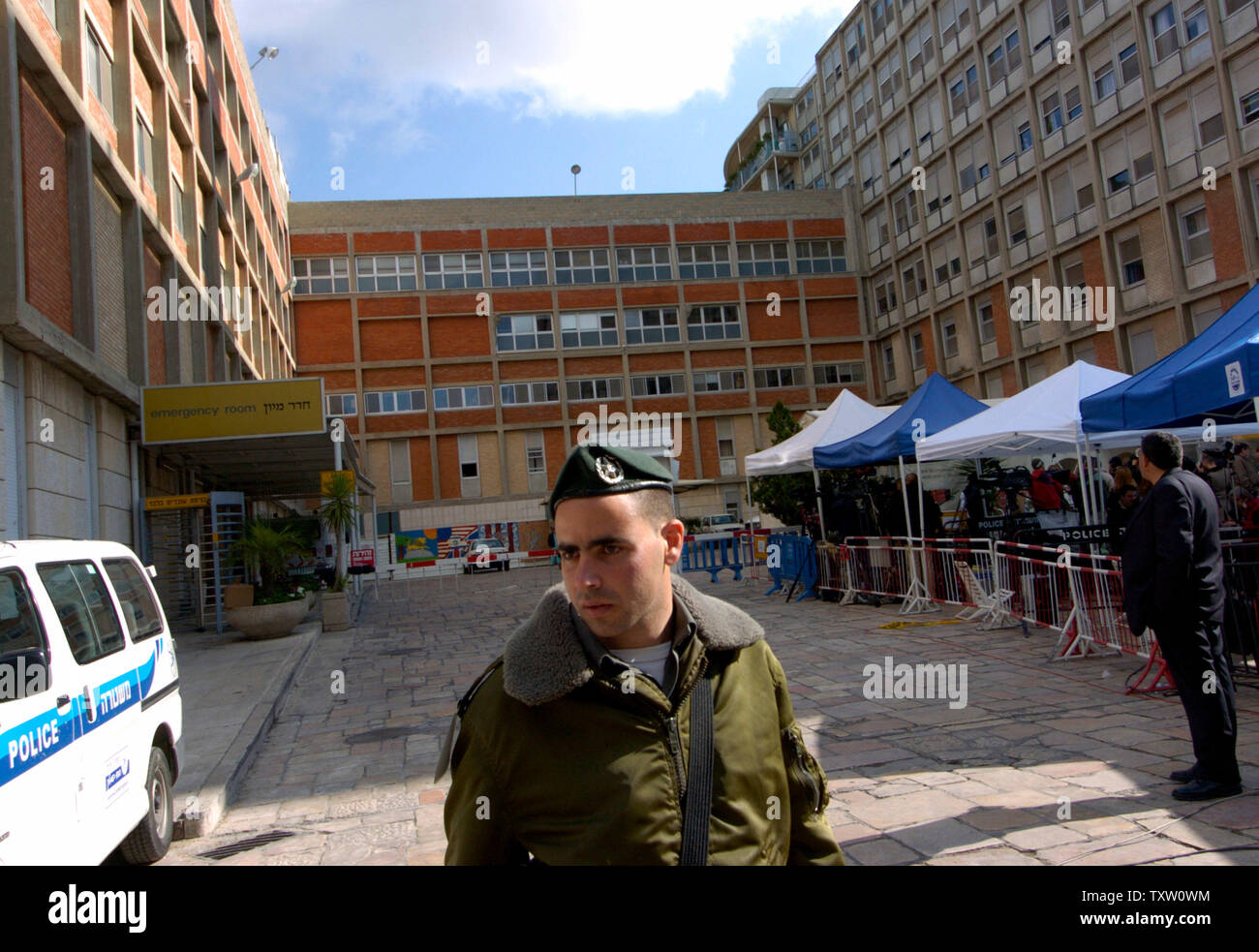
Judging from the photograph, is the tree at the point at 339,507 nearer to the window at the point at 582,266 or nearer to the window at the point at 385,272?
the window at the point at 385,272

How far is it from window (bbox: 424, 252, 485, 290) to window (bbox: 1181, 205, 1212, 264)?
31.0m

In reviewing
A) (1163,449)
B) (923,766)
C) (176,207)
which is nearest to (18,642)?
(923,766)

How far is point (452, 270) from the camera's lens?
4603 centimetres

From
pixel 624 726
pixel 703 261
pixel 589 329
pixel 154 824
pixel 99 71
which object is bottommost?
pixel 154 824

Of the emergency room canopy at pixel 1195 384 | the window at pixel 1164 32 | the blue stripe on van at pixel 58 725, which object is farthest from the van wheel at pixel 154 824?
the window at pixel 1164 32

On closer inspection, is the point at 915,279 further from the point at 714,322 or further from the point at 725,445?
the point at 725,445

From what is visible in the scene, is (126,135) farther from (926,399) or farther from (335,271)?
(335,271)

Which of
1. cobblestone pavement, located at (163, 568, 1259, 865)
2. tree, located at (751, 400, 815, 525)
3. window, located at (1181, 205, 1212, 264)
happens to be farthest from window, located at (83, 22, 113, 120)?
window, located at (1181, 205, 1212, 264)

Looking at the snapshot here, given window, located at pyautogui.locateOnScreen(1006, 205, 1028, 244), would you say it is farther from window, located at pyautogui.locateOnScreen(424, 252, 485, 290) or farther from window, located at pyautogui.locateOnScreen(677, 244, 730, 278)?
window, located at pyautogui.locateOnScreen(424, 252, 485, 290)

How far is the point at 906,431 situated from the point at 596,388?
33.5m

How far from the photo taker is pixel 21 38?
10914mm

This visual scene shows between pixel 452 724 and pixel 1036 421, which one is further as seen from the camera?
pixel 1036 421
